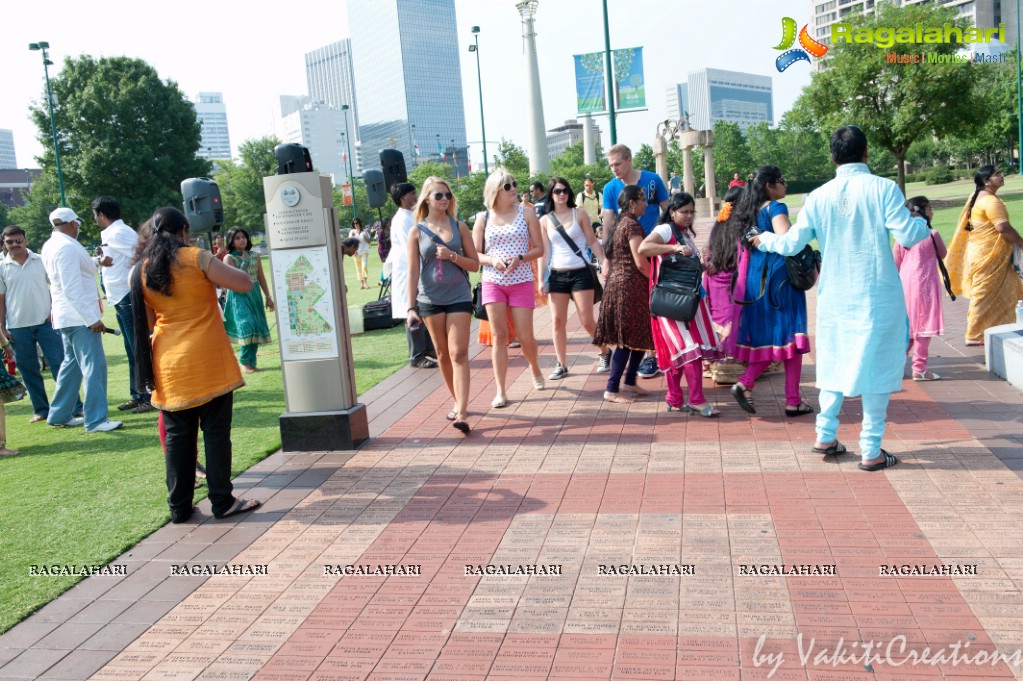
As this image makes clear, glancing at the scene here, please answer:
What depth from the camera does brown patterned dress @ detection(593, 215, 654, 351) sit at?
6.94 m

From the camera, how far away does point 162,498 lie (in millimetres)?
5562

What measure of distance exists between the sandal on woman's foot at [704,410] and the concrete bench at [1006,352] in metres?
2.32

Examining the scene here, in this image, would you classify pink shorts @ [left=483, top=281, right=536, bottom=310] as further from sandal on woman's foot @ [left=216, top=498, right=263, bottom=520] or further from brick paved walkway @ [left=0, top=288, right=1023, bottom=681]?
sandal on woman's foot @ [left=216, top=498, right=263, bottom=520]

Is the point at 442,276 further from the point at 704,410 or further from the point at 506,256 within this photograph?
the point at 704,410

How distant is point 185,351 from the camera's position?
491 centimetres

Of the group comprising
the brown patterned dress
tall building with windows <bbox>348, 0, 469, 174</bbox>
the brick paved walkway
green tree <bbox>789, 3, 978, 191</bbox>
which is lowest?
the brick paved walkway

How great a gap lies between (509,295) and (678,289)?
4.52 ft

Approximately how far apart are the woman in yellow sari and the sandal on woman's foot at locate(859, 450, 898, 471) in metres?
3.82

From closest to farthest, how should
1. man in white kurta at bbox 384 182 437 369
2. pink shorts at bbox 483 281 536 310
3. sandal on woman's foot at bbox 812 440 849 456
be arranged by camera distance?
sandal on woman's foot at bbox 812 440 849 456, pink shorts at bbox 483 281 536 310, man in white kurta at bbox 384 182 437 369

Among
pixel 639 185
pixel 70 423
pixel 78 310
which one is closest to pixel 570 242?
pixel 639 185

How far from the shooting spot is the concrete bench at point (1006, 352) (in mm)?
6633

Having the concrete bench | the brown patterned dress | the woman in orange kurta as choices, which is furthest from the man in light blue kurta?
the woman in orange kurta

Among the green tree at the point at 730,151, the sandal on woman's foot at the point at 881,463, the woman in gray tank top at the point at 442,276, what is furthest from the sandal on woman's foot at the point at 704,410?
the green tree at the point at 730,151

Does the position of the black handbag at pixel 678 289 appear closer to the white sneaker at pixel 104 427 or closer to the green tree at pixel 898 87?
the white sneaker at pixel 104 427
